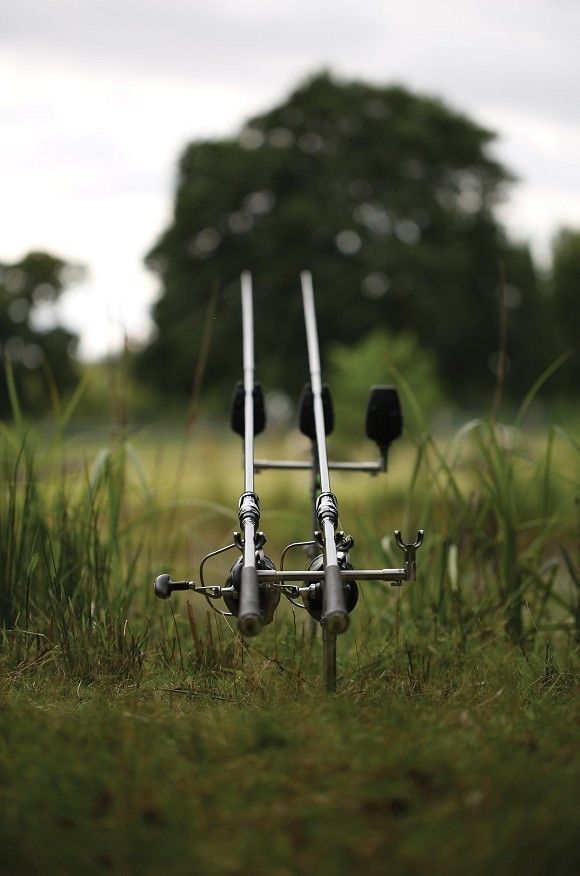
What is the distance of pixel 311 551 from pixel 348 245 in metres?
27.1

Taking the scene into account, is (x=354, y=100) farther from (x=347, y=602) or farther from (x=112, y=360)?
(x=347, y=602)

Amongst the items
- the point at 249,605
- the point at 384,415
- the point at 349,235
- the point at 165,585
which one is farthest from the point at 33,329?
the point at 349,235

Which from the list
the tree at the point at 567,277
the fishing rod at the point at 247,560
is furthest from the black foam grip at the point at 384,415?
the tree at the point at 567,277

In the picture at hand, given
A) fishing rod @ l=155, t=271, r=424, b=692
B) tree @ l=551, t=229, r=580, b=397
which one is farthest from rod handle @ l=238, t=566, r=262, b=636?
tree @ l=551, t=229, r=580, b=397

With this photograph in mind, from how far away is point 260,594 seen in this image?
289 centimetres

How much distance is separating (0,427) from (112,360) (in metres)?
0.64

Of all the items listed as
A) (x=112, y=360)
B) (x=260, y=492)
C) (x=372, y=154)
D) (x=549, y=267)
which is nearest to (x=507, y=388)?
(x=372, y=154)

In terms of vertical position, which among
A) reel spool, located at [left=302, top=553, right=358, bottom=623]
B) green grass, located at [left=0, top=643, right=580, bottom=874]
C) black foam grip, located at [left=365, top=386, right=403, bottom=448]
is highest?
black foam grip, located at [left=365, top=386, right=403, bottom=448]

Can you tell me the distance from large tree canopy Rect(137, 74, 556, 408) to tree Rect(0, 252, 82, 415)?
13.8 m

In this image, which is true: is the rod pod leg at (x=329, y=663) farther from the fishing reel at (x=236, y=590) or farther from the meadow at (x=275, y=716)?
the fishing reel at (x=236, y=590)

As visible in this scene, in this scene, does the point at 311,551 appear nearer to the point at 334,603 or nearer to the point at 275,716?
the point at 275,716

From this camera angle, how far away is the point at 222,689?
3289 millimetres

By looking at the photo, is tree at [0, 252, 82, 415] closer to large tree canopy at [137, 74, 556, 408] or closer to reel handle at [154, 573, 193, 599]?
reel handle at [154, 573, 193, 599]

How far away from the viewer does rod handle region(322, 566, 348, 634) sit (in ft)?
8.07
